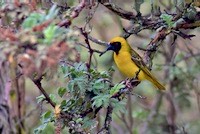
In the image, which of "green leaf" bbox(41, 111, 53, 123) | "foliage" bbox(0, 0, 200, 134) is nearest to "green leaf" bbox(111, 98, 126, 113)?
"foliage" bbox(0, 0, 200, 134)

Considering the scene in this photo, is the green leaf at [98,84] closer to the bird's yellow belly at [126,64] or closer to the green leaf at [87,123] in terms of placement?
the green leaf at [87,123]

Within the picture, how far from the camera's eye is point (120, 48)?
4133 mm

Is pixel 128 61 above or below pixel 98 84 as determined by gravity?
above

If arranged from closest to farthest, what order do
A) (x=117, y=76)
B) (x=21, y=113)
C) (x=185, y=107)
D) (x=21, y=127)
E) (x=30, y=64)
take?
(x=30, y=64) < (x=21, y=127) < (x=21, y=113) < (x=185, y=107) < (x=117, y=76)

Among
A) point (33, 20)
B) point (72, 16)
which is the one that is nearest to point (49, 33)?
point (33, 20)

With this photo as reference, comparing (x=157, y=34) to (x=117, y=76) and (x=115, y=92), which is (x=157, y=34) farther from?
(x=117, y=76)

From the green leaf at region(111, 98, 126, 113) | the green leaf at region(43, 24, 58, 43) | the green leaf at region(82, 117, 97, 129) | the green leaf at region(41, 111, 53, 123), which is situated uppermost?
the green leaf at region(41, 111, 53, 123)

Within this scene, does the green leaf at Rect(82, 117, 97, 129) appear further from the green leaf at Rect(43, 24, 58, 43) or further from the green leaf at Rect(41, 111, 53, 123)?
the green leaf at Rect(43, 24, 58, 43)

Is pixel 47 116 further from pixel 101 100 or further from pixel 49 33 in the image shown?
pixel 49 33

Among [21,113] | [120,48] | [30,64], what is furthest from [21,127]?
[30,64]

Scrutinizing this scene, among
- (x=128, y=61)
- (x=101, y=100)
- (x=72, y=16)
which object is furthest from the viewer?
(x=128, y=61)

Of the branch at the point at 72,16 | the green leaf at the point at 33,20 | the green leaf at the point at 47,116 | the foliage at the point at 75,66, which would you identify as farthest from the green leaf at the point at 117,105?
the green leaf at the point at 33,20

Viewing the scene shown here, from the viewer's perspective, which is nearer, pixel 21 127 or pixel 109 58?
pixel 21 127

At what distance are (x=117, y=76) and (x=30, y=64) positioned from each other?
431 centimetres
